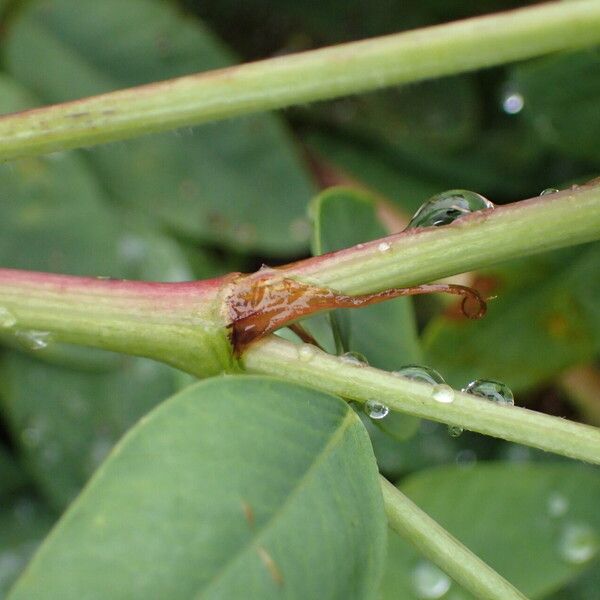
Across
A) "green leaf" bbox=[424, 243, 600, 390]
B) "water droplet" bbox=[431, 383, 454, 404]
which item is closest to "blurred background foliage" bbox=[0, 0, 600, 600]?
"green leaf" bbox=[424, 243, 600, 390]

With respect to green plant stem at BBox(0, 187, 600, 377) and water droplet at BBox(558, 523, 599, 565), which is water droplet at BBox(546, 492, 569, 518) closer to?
water droplet at BBox(558, 523, 599, 565)

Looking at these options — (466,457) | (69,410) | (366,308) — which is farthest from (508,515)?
(69,410)

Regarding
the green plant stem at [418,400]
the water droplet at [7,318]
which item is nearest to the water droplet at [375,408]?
the green plant stem at [418,400]

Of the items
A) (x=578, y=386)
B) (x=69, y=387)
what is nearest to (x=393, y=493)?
(x=69, y=387)

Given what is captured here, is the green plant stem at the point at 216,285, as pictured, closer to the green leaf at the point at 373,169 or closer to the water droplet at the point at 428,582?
the water droplet at the point at 428,582

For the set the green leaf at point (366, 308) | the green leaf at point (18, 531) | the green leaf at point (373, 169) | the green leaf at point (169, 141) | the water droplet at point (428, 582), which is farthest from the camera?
the green leaf at point (373, 169)

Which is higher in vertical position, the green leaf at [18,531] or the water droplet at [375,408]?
the green leaf at [18,531]

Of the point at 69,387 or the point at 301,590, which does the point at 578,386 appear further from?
the point at 301,590
